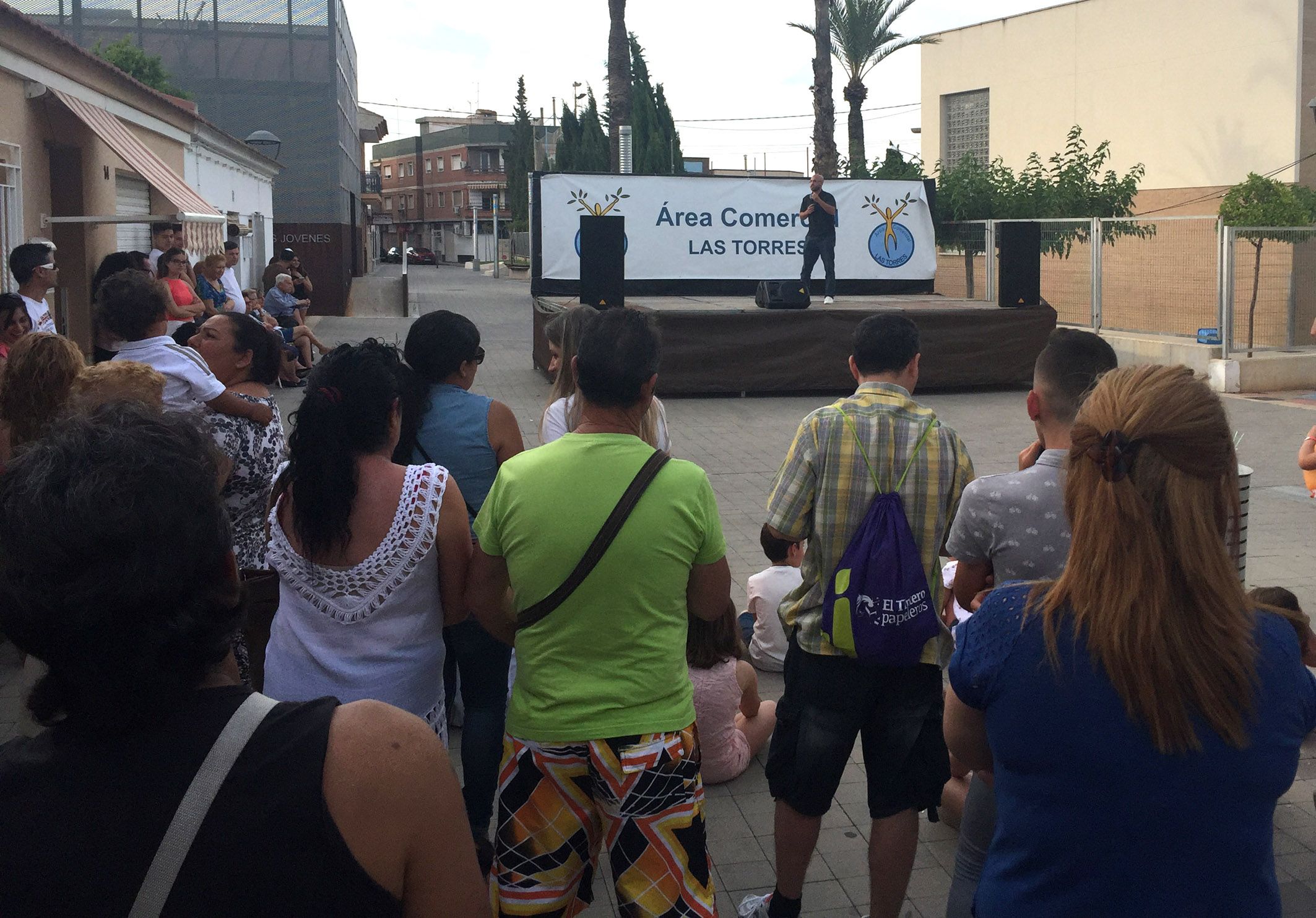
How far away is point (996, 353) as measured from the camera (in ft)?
47.7

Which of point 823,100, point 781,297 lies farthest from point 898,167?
point 781,297

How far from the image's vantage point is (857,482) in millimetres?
3084

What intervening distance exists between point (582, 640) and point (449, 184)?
102 metres

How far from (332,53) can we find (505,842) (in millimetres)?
26838

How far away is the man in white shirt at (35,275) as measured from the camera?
6812 mm

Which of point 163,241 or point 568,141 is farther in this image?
point 568,141

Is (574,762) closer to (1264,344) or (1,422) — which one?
(1,422)

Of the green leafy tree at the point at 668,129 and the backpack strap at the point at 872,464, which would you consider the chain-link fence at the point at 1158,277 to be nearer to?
the backpack strap at the point at 872,464

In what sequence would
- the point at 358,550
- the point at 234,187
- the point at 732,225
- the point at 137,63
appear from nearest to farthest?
the point at 358,550 → the point at 732,225 → the point at 234,187 → the point at 137,63

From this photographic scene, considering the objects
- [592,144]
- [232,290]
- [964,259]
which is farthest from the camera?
[592,144]

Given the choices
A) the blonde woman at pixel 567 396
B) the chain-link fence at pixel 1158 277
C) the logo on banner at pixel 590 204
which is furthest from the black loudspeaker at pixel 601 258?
the blonde woman at pixel 567 396

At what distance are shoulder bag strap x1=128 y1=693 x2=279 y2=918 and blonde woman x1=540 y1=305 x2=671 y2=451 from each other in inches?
92.1

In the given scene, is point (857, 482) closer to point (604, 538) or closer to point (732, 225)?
point (604, 538)

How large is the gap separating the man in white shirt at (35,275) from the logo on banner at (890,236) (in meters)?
11.9
